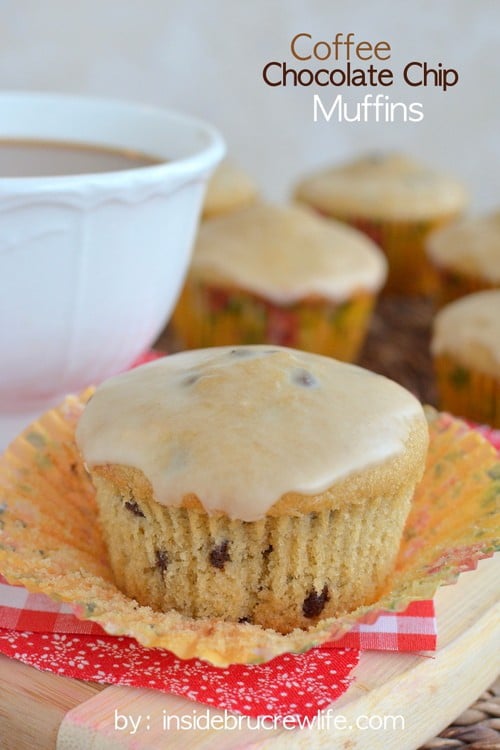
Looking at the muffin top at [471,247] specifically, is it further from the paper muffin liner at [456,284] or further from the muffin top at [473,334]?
the muffin top at [473,334]

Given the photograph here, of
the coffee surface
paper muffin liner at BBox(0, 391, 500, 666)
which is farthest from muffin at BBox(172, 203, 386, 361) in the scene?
paper muffin liner at BBox(0, 391, 500, 666)

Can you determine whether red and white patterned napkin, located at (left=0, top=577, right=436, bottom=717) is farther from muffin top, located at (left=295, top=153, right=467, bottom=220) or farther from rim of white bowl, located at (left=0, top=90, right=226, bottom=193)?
muffin top, located at (left=295, top=153, right=467, bottom=220)

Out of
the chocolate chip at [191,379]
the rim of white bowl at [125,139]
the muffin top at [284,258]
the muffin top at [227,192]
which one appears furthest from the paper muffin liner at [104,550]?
the muffin top at [227,192]

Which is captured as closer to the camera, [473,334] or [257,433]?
[257,433]

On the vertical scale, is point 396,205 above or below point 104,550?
below

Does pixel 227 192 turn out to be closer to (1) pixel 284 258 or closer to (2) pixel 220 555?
(1) pixel 284 258

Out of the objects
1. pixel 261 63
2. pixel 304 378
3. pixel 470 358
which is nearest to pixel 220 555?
pixel 304 378

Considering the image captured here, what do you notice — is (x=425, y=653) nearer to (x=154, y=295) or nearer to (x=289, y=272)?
(x=154, y=295)
